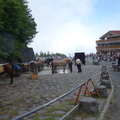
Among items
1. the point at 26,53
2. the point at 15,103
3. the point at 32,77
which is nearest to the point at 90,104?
the point at 15,103

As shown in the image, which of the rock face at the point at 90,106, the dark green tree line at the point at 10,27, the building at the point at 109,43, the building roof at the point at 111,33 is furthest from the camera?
the building roof at the point at 111,33

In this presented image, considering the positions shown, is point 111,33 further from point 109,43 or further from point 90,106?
point 90,106

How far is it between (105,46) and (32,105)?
66.7 metres

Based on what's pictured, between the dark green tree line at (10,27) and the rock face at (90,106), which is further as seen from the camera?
the dark green tree line at (10,27)

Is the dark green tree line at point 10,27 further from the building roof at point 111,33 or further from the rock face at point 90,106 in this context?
the building roof at point 111,33

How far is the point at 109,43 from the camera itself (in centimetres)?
6888

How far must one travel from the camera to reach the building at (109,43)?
214 ft

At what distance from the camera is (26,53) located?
26000 millimetres

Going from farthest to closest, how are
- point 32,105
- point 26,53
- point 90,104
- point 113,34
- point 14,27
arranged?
point 113,34 < point 26,53 < point 14,27 < point 32,105 < point 90,104

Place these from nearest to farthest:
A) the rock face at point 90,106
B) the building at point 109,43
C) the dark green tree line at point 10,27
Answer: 1. the rock face at point 90,106
2. the dark green tree line at point 10,27
3. the building at point 109,43

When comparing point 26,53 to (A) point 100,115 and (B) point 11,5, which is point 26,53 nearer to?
(B) point 11,5

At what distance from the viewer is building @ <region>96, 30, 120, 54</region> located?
214ft

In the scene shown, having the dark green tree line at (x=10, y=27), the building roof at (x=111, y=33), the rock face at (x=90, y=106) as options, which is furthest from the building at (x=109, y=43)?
the rock face at (x=90, y=106)

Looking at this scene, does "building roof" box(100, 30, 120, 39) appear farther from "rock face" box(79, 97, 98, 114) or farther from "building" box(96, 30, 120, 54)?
"rock face" box(79, 97, 98, 114)
